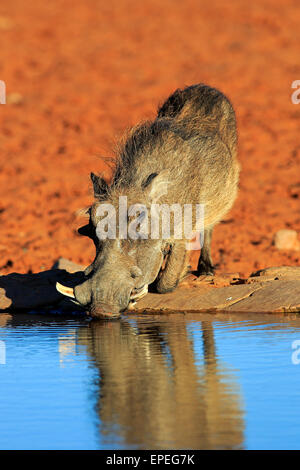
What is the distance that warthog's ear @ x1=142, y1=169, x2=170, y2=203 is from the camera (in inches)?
246

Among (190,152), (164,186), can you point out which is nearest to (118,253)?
(164,186)

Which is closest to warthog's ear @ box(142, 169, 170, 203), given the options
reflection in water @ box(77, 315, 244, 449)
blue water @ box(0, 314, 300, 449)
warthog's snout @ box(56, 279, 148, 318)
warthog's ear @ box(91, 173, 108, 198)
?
warthog's ear @ box(91, 173, 108, 198)

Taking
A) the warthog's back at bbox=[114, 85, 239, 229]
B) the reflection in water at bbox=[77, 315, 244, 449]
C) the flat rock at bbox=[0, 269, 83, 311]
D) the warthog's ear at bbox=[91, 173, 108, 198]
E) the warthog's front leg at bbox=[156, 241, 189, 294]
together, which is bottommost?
the reflection in water at bbox=[77, 315, 244, 449]

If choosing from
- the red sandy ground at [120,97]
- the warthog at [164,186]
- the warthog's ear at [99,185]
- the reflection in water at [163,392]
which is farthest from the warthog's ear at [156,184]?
the reflection in water at [163,392]

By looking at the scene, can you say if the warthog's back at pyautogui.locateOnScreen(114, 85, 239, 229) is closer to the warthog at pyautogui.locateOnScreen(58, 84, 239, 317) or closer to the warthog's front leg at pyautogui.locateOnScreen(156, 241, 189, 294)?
the warthog at pyautogui.locateOnScreen(58, 84, 239, 317)

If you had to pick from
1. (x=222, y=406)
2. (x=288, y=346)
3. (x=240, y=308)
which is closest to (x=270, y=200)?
(x=240, y=308)

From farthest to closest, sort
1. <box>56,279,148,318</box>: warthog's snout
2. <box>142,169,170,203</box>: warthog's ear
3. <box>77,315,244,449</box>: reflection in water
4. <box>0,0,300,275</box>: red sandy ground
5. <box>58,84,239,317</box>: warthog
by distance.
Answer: <box>0,0,300,275</box>: red sandy ground
<box>142,169,170,203</box>: warthog's ear
<box>58,84,239,317</box>: warthog
<box>56,279,148,318</box>: warthog's snout
<box>77,315,244,449</box>: reflection in water

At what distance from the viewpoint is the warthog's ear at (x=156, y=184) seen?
6.25 m

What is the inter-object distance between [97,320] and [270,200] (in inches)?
257

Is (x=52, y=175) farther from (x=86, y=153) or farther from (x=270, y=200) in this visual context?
(x=270, y=200)

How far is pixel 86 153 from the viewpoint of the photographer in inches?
578

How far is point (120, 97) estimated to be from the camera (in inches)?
719

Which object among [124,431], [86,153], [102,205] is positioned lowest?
[124,431]

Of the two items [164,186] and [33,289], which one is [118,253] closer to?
[164,186]
